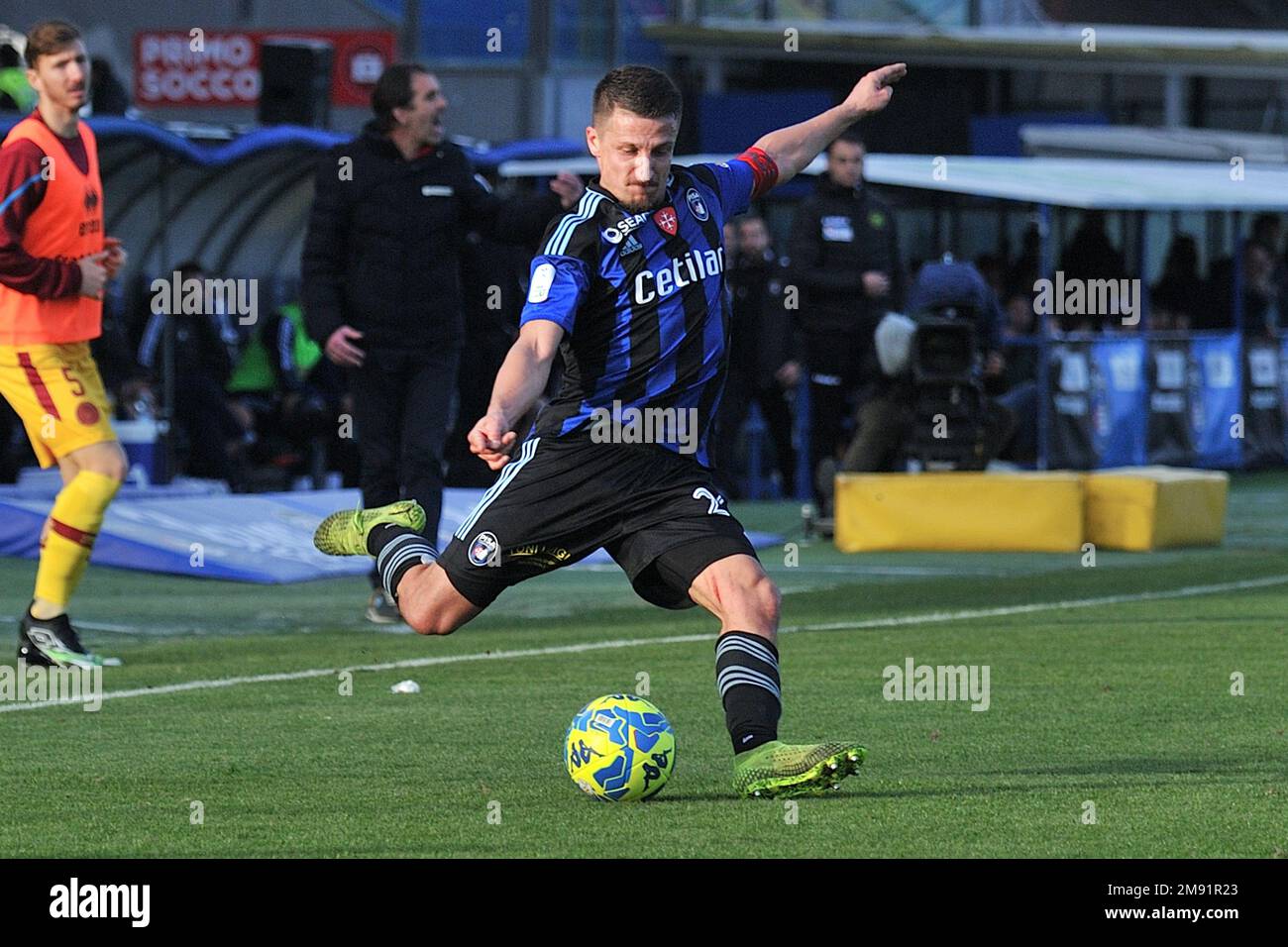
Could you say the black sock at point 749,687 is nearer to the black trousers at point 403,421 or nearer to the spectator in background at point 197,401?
the black trousers at point 403,421

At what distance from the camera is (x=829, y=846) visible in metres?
6.17

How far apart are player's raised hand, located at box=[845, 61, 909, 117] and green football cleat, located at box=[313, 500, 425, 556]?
186 centimetres

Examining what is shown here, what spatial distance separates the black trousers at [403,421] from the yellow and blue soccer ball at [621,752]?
14.4 feet

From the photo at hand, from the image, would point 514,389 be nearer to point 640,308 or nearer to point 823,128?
point 640,308

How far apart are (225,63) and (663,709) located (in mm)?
24502

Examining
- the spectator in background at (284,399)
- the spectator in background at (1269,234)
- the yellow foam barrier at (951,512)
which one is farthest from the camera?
the spectator in background at (1269,234)

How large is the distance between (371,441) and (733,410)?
6.41 meters

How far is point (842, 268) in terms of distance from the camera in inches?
645

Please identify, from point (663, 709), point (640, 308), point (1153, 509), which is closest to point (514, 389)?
point (640, 308)

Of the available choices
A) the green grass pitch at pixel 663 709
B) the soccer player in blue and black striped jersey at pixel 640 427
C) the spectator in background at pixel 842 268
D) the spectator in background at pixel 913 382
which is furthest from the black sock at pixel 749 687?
the spectator in background at pixel 913 382

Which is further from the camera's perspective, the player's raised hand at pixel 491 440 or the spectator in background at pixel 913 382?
the spectator in background at pixel 913 382

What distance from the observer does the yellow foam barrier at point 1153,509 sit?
1570 centimetres
